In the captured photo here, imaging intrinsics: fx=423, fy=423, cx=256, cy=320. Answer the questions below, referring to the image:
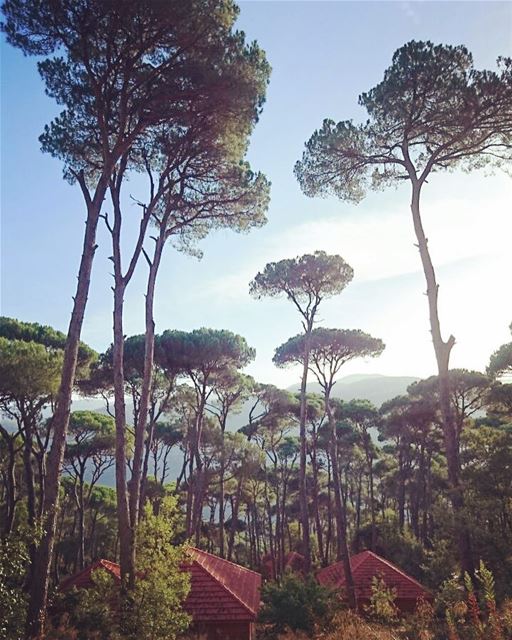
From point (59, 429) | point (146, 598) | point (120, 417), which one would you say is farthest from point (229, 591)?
point (59, 429)

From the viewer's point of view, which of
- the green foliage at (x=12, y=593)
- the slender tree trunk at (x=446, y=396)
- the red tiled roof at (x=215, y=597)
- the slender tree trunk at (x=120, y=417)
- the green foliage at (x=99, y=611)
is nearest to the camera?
the green foliage at (x=12, y=593)

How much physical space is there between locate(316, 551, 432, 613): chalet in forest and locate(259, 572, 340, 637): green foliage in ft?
15.1

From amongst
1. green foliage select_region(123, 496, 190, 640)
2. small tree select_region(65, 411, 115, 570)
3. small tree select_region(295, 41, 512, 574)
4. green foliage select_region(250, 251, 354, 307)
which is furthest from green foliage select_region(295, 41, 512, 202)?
small tree select_region(65, 411, 115, 570)

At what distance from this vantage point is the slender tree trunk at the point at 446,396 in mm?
8359

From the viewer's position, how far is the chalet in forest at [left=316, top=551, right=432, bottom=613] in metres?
15.8

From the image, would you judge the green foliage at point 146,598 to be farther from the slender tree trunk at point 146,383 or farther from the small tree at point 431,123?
the small tree at point 431,123

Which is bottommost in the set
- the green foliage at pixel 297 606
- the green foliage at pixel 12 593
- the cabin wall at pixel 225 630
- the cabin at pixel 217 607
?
the cabin wall at pixel 225 630

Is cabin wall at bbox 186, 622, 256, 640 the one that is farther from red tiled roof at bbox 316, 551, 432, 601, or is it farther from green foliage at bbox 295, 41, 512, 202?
green foliage at bbox 295, 41, 512, 202

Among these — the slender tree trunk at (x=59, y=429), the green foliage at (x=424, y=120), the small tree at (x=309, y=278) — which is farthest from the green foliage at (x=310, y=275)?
the slender tree trunk at (x=59, y=429)

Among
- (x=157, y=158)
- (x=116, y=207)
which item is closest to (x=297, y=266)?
(x=157, y=158)

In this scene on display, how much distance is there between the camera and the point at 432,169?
478 inches

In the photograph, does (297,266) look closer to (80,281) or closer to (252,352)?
(252,352)

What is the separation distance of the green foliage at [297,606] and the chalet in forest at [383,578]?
15.1 ft

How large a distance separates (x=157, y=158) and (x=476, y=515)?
39.2 ft
